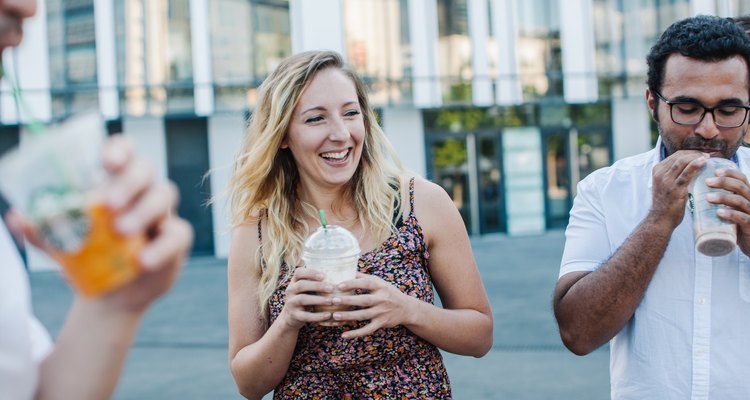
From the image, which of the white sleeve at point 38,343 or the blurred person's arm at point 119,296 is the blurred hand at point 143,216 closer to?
the blurred person's arm at point 119,296

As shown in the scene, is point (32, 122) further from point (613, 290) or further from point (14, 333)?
point (613, 290)

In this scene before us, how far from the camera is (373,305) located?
2.11m

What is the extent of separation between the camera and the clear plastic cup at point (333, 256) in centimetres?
206

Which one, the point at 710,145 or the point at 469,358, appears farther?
the point at 469,358

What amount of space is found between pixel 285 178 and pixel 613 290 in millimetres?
1230

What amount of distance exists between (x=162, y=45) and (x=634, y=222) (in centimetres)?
1748

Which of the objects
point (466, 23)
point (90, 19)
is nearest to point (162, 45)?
point (90, 19)

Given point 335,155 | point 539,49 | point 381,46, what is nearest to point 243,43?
point 381,46

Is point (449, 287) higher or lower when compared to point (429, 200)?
lower

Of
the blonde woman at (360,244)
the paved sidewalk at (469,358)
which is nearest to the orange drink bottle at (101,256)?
the blonde woman at (360,244)

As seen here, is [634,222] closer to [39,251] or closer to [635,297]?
[635,297]

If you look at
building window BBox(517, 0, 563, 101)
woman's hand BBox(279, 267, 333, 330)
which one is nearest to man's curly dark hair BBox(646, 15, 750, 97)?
woman's hand BBox(279, 267, 333, 330)

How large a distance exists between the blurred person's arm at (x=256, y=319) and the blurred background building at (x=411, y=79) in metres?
15.2

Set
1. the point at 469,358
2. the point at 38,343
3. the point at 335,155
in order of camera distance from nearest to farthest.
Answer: the point at 38,343
the point at 335,155
the point at 469,358
